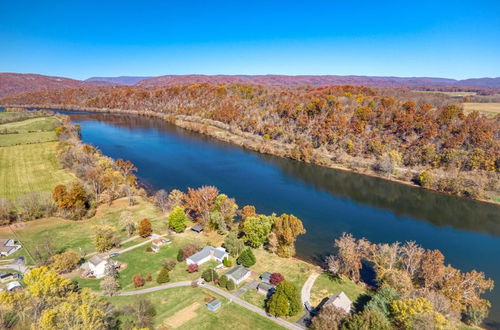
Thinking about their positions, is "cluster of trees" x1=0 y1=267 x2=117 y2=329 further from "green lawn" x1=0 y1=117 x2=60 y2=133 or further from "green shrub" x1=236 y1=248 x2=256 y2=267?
"green lawn" x1=0 y1=117 x2=60 y2=133

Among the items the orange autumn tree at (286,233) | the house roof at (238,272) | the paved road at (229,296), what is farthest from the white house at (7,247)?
the orange autumn tree at (286,233)

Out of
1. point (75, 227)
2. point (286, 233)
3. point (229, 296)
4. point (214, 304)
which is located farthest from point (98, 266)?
point (286, 233)

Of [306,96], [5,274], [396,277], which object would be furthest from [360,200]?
[306,96]

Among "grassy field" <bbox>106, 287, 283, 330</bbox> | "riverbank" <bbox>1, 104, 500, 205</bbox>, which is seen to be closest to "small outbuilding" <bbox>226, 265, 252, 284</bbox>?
"grassy field" <bbox>106, 287, 283, 330</bbox>

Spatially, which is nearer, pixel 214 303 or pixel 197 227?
pixel 214 303

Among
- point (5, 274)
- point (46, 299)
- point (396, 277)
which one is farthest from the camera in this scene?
point (5, 274)

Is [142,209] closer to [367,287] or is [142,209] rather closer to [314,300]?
[314,300]

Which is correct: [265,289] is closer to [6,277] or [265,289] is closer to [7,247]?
[6,277]
